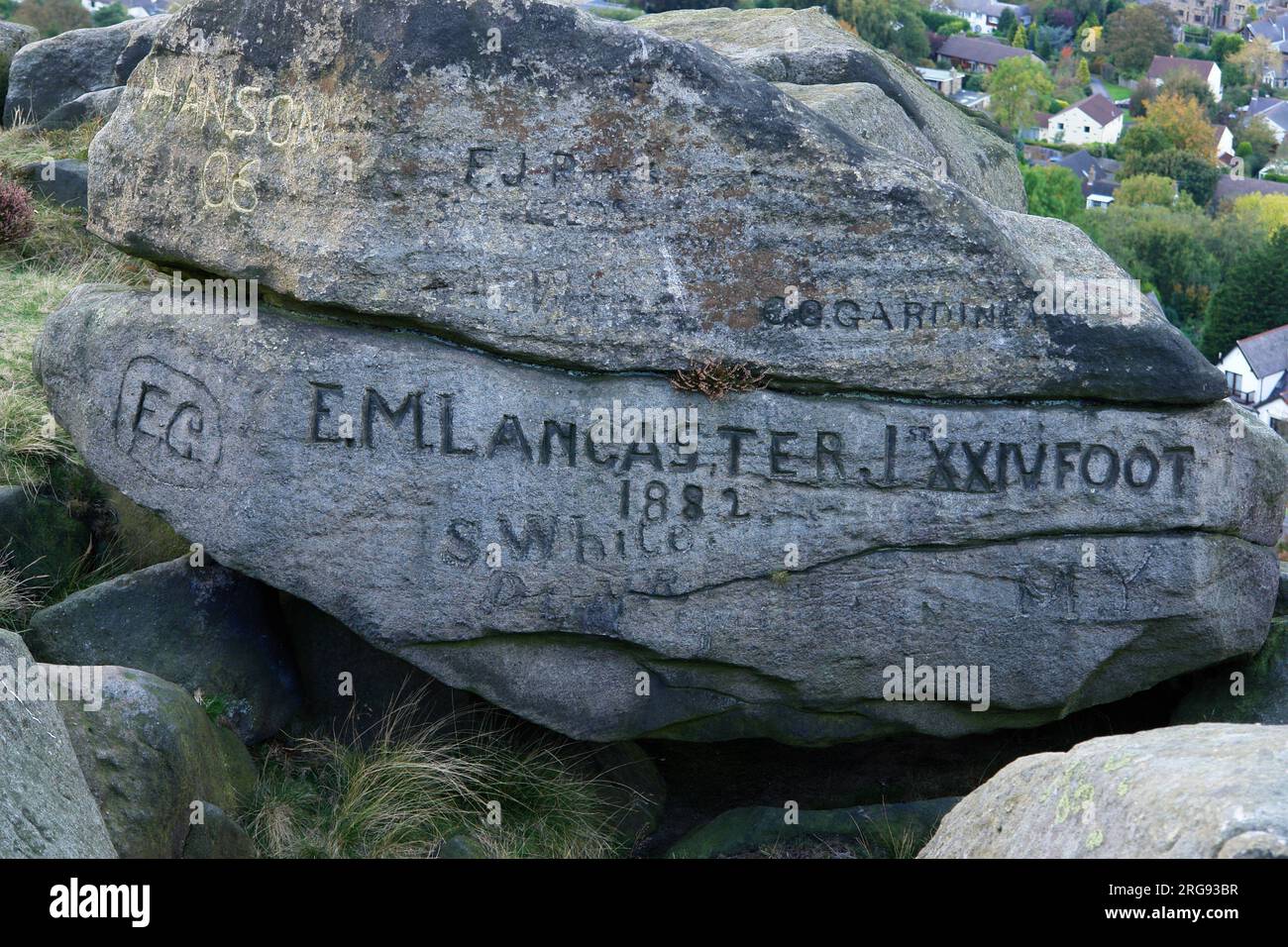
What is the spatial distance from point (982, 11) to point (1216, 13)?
46.2 feet

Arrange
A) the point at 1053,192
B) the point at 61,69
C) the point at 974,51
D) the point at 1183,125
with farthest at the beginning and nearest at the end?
1. the point at 974,51
2. the point at 1183,125
3. the point at 1053,192
4. the point at 61,69

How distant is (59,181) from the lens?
991 cm

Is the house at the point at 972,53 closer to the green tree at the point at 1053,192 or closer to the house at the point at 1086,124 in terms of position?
the house at the point at 1086,124

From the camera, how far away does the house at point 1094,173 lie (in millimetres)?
63281

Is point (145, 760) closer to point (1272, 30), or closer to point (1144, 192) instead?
point (1144, 192)

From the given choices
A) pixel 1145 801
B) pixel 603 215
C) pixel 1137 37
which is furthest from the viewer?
pixel 1137 37

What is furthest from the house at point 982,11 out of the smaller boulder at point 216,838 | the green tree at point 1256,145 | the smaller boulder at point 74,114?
the smaller boulder at point 216,838

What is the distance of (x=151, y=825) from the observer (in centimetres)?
453

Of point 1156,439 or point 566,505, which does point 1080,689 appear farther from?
point 566,505

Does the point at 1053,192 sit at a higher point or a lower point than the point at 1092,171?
lower

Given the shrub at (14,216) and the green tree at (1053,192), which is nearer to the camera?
the shrub at (14,216)

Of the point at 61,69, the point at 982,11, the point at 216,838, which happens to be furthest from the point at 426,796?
the point at 982,11

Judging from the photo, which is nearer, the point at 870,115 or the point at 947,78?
the point at 870,115

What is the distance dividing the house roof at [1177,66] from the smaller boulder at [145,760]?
7557 cm
